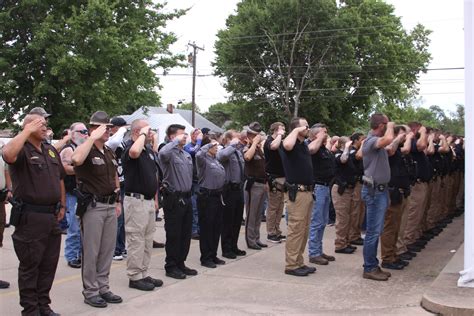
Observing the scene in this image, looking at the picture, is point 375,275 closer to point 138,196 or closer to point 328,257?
point 328,257

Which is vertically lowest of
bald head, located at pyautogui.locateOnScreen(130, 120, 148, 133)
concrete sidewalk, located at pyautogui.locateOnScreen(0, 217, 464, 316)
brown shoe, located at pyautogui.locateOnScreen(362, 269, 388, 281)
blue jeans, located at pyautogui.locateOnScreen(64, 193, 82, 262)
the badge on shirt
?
concrete sidewalk, located at pyautogui.locateOnScreen(0, 217, 464, 316)

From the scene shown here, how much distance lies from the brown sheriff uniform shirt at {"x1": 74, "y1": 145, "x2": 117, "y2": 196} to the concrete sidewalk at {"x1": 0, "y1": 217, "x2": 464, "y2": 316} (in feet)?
4.08

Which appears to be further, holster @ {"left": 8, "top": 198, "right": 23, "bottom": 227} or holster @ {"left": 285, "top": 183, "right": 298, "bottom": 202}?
holster @ {"left": 285, "top": 183, "right": 298, "bottom": 202}

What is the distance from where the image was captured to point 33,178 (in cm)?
502

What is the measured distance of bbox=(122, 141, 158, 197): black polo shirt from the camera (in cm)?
→ 636

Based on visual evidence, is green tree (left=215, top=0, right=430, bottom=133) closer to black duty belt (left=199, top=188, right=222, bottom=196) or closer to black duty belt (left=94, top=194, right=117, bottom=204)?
black duty belt (left=199, top=188, right=222, bottom=196)

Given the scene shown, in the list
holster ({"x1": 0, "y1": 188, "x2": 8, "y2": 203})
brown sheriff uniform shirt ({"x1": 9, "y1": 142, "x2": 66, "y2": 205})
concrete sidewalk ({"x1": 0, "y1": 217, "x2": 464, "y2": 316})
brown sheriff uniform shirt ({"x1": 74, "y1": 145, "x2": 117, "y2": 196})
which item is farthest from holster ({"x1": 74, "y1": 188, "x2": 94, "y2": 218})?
holster ({"x1": 0, "y1": 188, "x2": 8, "y2": 203})

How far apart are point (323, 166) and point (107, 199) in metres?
3.99

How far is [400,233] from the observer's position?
866 centimetres

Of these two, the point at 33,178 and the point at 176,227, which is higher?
the point at 33,178

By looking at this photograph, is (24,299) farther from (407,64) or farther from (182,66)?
(407,64)

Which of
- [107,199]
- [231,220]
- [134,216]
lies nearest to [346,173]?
[231,220]

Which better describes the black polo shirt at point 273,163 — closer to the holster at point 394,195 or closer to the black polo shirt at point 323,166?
the black polo shirt at point 323,166

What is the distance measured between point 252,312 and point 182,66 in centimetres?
2345
